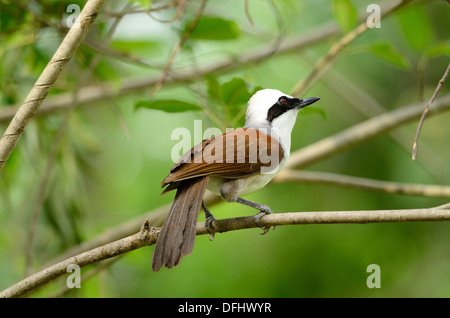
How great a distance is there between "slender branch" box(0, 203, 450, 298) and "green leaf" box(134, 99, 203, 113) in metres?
0.57

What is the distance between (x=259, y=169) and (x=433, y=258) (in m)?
2.69

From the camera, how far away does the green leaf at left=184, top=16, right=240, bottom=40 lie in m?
2.89

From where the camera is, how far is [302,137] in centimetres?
481

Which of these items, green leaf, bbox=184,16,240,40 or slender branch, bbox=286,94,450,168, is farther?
slender branch, bbox=286,94,450,168

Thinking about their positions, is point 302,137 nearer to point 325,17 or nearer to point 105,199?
point 325,17

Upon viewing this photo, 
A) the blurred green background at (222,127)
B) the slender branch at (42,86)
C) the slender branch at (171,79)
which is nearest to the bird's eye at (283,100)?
the blurred green background at (222,127)

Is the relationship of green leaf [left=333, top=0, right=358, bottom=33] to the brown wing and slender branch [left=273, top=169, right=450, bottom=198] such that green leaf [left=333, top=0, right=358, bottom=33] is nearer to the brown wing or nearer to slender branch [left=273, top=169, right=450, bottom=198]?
slender branch [left=273, top=169, right=450, bottom=198]

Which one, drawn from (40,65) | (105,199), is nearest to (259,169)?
(40,65)

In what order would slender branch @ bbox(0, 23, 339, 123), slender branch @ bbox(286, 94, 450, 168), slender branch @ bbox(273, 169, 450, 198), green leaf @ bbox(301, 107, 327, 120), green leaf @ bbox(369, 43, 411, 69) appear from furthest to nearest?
slender branch @ bbox(0, 23, 339, 123) → slender branch @ bbox(286, 94, 450, 168) → slender branch @ bbox(273, 169, 450, 198) → green leaf @ bbox(369, 43, 411, 69) → green leaf @ bbox(301, 107, 327, 120)

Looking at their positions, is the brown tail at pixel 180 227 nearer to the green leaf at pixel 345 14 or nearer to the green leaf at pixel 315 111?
the green leaf at pixel 315 111

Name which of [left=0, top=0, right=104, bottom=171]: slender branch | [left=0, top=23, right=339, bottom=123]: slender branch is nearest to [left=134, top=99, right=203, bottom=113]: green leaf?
[left=0, top=0, right=104, bottom=171]: slender branch

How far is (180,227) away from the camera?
182cm

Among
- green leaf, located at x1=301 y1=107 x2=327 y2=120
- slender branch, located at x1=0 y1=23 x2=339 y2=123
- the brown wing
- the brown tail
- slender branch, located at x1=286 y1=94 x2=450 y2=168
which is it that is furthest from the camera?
slender branch, located at x1=0 y1=23 x2=339 y2=123

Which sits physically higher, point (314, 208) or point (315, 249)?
point (314, 208)
